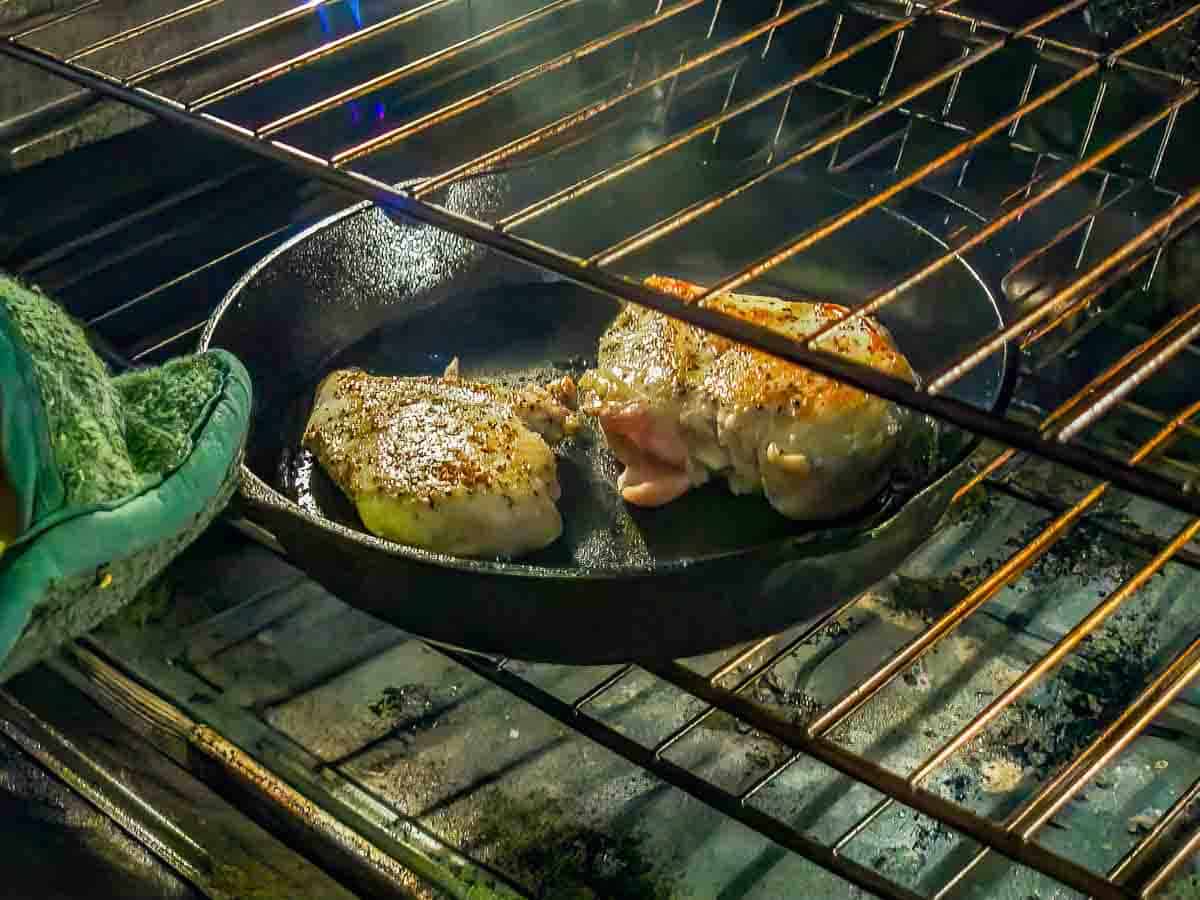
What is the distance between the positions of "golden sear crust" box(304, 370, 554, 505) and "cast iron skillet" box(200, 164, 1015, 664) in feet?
0.23

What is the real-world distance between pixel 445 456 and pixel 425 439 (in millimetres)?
51

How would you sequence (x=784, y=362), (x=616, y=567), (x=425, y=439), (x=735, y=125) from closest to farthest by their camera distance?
1. (x=616, y=567)
2. (x=784, y=362)
3. (x=425, y=439)
4. (x=735, y=125)

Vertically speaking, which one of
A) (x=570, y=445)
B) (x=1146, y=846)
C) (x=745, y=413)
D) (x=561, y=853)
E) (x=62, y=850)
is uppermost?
(x=745, y=413)

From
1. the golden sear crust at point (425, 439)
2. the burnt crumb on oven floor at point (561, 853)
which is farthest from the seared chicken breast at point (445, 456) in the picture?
the burnt crumb on oven floor at point (561, 853)

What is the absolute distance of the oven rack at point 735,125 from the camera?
3.31ft

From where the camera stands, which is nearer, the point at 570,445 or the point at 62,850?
the point at 570,445

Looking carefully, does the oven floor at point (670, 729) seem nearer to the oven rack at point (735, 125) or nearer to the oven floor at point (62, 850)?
the oven floor at point (62, 850)

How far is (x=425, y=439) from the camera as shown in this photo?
64.8 inches

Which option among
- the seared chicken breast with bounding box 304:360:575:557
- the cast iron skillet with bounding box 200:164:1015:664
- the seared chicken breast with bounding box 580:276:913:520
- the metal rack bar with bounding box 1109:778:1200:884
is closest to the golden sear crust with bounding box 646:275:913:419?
the seared chicken breast with bounding box 580:276:913:520

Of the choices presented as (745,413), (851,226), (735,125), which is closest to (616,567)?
(745,413)

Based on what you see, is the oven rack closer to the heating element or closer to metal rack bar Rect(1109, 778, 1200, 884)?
the heating element

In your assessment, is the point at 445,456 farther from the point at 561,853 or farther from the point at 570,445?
the point at 561,853

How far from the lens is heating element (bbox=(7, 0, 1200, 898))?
127 centimetres

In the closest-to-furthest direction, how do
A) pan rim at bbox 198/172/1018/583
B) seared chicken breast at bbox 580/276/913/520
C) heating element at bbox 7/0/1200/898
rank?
heating element at bbox 7/0/1200/898, pan rim at bbox 198/172/1018/583, seared chicken breast at bbox 580/276/913/520
